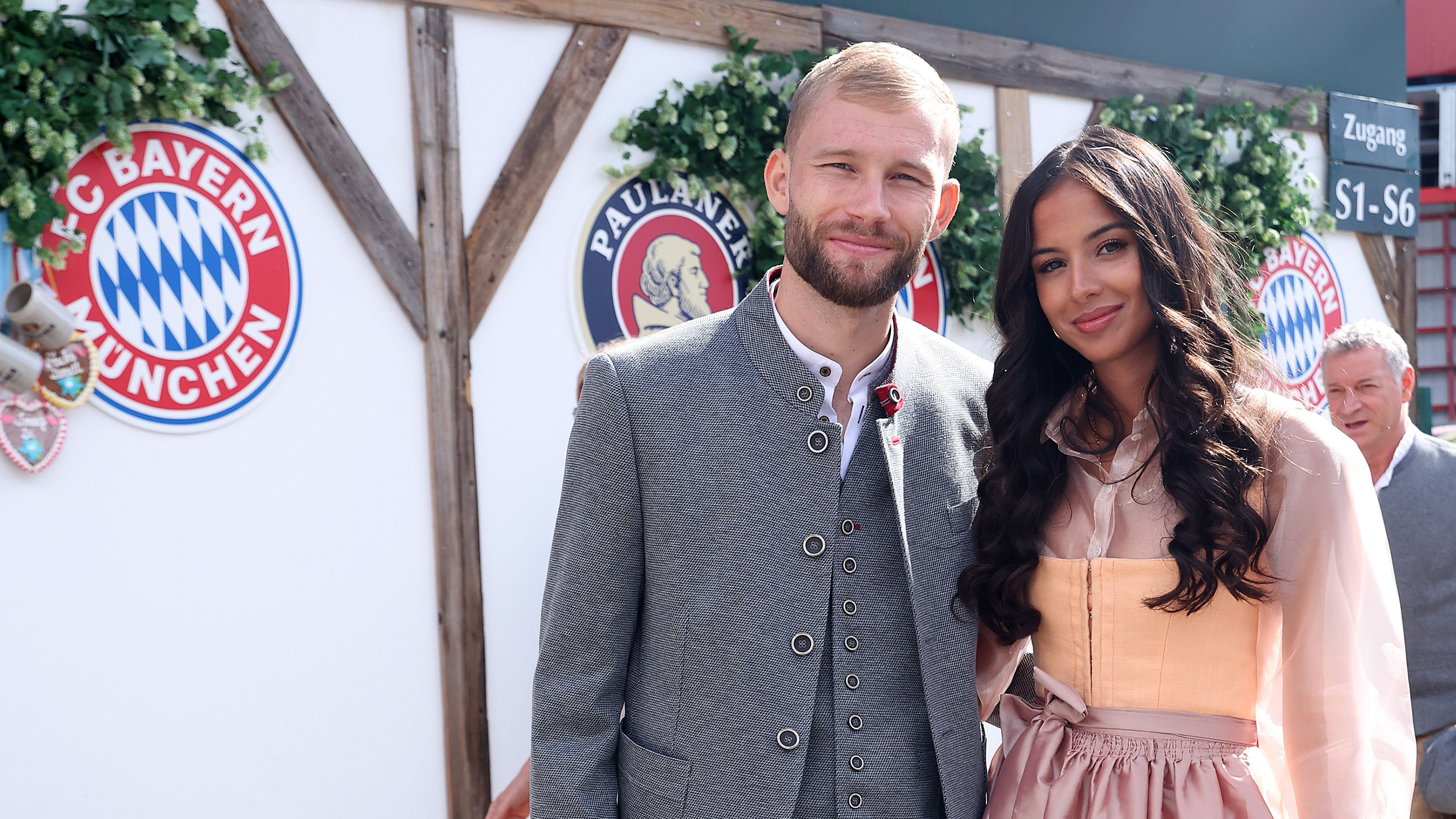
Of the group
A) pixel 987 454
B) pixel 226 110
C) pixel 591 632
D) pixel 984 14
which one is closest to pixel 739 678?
pixel 591 632

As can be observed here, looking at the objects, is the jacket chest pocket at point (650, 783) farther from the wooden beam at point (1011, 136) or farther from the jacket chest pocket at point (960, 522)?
the wooden beam at point (1011, 136)

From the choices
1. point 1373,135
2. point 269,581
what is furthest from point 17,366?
point 1373,135

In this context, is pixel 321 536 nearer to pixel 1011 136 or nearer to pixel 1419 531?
pixel 1419 531

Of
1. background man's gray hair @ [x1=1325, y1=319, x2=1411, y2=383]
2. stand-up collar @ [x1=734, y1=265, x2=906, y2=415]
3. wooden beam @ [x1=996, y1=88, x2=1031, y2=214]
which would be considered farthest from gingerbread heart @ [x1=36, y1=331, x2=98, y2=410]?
background man's gray hair @ [x1=1325, y1=319, x2=1411, y2=383]

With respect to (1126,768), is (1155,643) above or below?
above

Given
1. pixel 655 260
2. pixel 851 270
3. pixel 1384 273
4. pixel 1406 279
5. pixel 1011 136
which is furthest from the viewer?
pixel 1406 279

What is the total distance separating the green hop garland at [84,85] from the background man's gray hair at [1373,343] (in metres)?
3.37

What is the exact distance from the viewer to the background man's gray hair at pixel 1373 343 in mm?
3613

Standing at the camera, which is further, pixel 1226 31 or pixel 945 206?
pixel 1226 31

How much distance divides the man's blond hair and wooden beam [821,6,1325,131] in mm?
2659

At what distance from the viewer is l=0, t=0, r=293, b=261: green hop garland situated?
2.82 m

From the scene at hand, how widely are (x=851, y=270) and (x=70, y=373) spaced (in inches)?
85.8

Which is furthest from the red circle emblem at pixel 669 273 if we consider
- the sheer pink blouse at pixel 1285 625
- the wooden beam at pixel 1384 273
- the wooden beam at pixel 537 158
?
the wooden beam at pixel 1384 273

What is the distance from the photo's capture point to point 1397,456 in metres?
3.44
